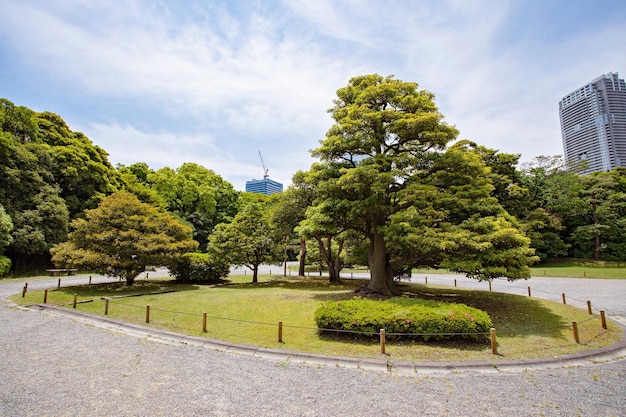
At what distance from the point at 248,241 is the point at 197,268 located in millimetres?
4598

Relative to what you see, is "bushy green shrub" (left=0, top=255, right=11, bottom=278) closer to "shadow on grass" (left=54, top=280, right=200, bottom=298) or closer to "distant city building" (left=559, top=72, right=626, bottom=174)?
"shadow on grass" (left=54, top=280, right=200, bottom=298)

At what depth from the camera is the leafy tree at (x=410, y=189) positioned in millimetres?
11281

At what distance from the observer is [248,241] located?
2158 cm

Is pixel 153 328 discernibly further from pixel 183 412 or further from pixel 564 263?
pixel 564 263

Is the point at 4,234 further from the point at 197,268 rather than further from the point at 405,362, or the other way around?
the point at 405,362

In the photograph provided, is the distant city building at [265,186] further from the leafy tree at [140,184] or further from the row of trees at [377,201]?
the row of trees at [377,201]

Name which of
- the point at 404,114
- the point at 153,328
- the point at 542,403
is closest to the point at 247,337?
the point at 153,328

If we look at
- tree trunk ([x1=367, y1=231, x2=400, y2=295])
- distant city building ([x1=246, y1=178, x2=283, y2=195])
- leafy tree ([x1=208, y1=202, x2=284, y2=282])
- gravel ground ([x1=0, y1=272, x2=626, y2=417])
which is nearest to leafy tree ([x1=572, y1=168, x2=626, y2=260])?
tree trunk ([x1=367, y1=231, x2=400, y2=295])

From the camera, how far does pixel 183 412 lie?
502 centimetres

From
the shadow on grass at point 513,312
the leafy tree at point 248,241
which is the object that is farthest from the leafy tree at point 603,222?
the leafy tree at point 248,241

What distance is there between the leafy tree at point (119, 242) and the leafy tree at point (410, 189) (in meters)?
10.5

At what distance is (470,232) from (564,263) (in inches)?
1296

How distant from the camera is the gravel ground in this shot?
16.9 feet

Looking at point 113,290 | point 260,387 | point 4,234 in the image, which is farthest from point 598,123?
point 4,234
